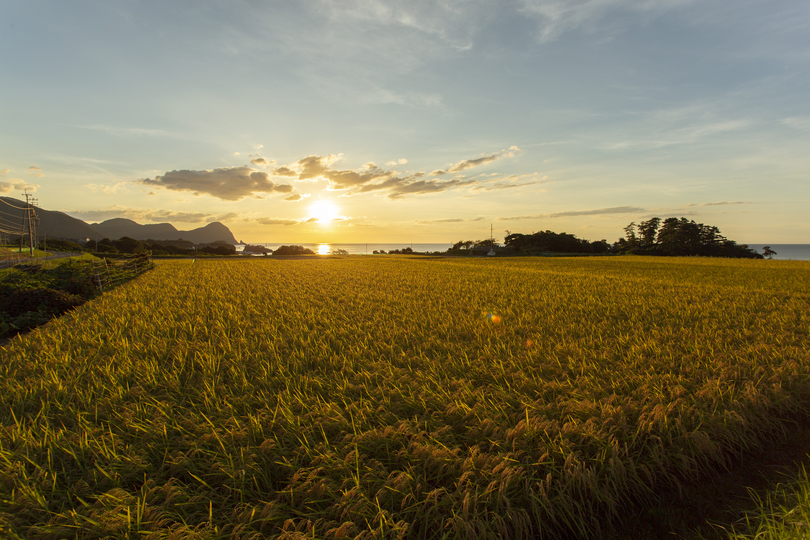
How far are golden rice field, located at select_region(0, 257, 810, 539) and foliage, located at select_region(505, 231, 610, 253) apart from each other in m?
53.8

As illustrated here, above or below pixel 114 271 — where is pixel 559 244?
above

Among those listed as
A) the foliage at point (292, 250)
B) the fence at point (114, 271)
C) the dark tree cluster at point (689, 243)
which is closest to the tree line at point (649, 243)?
the dark tree cluster at point (689, 243)

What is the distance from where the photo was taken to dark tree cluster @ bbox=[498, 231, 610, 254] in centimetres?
5797

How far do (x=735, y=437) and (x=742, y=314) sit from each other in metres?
5.64

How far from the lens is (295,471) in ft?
7.42

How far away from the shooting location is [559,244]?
58.6 m

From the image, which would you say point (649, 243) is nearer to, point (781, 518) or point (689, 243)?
point (689, 243)

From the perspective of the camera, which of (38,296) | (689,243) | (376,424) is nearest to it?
(376,424)

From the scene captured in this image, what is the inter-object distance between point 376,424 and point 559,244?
6238 cm

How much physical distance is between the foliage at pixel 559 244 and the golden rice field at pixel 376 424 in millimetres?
53841

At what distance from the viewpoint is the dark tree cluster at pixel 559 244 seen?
58.0 metres

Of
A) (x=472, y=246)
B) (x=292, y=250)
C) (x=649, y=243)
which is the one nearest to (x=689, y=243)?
(x=649, y=243)

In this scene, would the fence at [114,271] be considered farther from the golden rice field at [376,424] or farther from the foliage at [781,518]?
the foliage at [781,518]

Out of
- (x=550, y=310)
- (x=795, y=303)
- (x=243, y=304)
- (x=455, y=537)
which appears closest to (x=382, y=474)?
(x=455, y=537)
